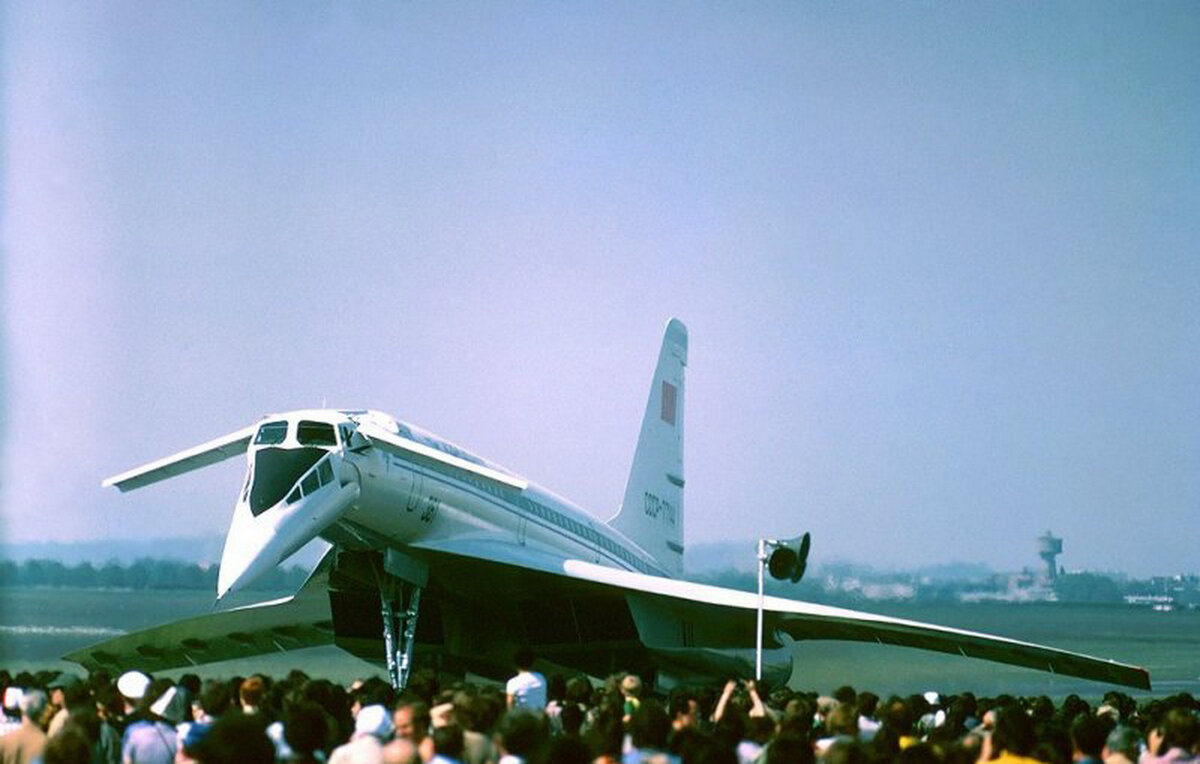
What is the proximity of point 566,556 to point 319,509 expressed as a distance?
5.86 m

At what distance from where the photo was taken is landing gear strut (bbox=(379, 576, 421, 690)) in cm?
1997

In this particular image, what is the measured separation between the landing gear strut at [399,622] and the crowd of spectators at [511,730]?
8.16 m

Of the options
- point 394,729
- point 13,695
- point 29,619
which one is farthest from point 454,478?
point 29,619

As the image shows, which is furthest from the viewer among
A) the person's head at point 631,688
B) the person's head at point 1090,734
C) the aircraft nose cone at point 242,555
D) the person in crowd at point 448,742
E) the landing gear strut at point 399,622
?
the landing gear strut at point 399,622

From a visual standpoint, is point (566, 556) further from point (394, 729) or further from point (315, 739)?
point (315, 739)

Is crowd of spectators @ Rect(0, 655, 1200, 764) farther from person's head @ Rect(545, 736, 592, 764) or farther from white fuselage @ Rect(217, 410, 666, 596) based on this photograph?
white fuselage @ Rect(217, 410, 666, 596)

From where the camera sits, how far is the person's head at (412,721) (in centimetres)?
734

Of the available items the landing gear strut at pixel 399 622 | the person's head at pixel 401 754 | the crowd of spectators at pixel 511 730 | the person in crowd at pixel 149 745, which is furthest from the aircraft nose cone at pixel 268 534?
the person's head at pixel 401 754

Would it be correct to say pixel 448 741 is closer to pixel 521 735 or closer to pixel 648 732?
pixel 521 735

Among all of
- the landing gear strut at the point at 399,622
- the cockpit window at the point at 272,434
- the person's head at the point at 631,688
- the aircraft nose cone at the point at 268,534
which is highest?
the cockpit window at the point at 272,434

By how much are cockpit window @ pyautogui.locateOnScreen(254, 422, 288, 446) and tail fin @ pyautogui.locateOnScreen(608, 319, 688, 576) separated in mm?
11277

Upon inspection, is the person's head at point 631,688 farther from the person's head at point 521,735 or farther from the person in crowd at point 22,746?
the person in crowd at point 22,746

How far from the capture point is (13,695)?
38.7 ft

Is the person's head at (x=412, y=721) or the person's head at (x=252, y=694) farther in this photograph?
the person's head at (x=252, y=694)
